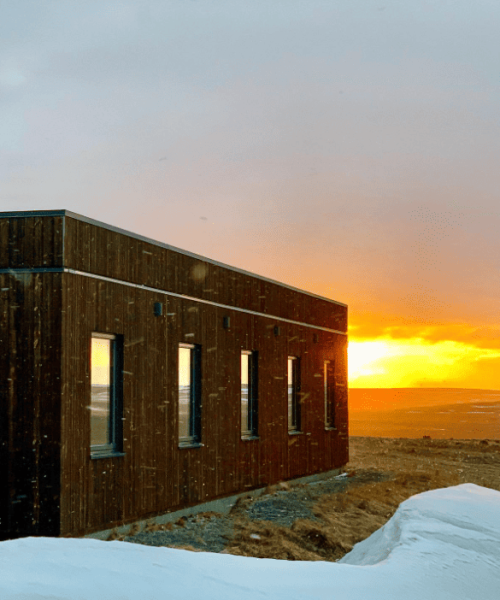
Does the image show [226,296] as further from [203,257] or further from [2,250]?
[2,250]

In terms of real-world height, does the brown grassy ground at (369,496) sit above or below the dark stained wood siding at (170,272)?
below

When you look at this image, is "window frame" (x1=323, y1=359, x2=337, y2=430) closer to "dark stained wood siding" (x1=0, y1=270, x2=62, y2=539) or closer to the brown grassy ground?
the brown grassy ground

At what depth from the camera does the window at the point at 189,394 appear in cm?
1317

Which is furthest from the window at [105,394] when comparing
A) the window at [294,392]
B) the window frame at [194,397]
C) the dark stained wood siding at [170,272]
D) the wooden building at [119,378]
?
the window at [294,392]

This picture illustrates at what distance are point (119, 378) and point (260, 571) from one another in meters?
8.86

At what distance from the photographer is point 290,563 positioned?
113 inches

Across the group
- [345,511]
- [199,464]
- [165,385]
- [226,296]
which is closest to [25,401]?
[165,385]

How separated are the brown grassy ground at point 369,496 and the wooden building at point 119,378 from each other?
1612 millimetres

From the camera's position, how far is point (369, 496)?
651 inches

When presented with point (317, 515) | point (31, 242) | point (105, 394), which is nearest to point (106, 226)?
point (31, 242)

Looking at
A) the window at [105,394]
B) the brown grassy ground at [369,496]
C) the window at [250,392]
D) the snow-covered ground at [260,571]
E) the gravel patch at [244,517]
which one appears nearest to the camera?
the snow-covered ground at [260,571]

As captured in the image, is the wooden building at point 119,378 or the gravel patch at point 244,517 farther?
the gravel patch at point 244,517

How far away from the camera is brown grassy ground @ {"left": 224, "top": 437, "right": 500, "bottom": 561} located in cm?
1125

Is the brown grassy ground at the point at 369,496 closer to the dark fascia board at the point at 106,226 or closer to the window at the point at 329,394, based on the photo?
the window at the point at 329,394
